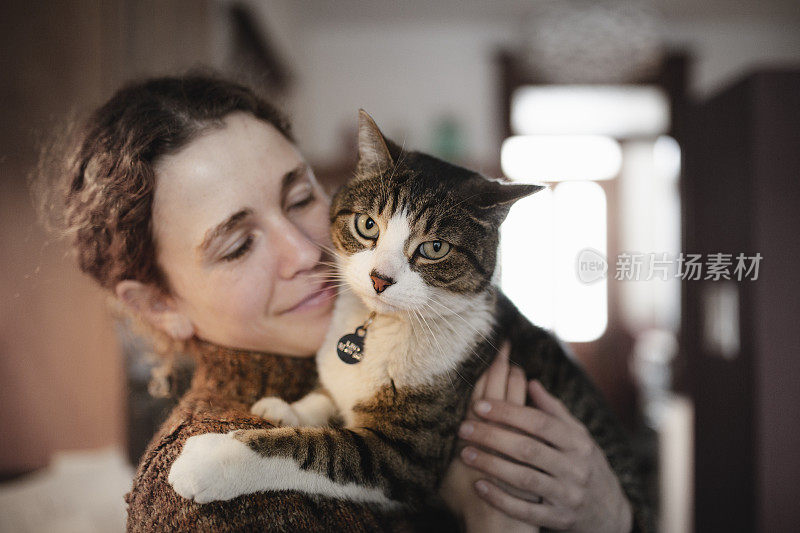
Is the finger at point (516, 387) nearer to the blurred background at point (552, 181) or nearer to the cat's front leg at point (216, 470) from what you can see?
the blurred background at point (552, 181)

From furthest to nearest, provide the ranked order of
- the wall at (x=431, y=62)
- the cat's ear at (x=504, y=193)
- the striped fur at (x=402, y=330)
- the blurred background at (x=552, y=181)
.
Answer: the wall at (x=431, y=62), the blurred background at (x=552, y=181), the cat's ear at (x=504, y=193), the striped fur at (x=402, y=330)

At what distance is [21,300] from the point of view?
116 cm

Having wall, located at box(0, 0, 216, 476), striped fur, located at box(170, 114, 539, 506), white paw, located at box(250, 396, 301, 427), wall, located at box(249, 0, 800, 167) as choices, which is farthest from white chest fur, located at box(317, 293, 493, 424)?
wall, located at box(249, 0, 800, 167)

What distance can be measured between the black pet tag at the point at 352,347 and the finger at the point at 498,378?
0.30 metres

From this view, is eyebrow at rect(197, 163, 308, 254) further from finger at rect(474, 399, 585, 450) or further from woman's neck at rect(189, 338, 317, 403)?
finger at rect(474, 399, 585, 450)

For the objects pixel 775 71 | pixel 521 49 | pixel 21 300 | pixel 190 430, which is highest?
pixel 521 49

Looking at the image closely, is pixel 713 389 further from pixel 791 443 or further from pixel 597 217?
pixel 597 217

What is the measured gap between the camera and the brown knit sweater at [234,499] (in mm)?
742

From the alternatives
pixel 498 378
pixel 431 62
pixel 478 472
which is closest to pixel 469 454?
pixel 478 472

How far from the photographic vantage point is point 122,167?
88 cm

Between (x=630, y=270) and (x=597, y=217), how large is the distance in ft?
11.1

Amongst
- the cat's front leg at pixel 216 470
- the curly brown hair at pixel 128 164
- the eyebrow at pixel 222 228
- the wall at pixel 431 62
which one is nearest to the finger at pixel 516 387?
the cat's front leg at pixel 216 470

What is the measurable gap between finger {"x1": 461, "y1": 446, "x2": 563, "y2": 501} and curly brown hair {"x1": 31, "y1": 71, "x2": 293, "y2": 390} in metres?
0.76

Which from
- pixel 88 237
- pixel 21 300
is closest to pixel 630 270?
pixel 88 237
